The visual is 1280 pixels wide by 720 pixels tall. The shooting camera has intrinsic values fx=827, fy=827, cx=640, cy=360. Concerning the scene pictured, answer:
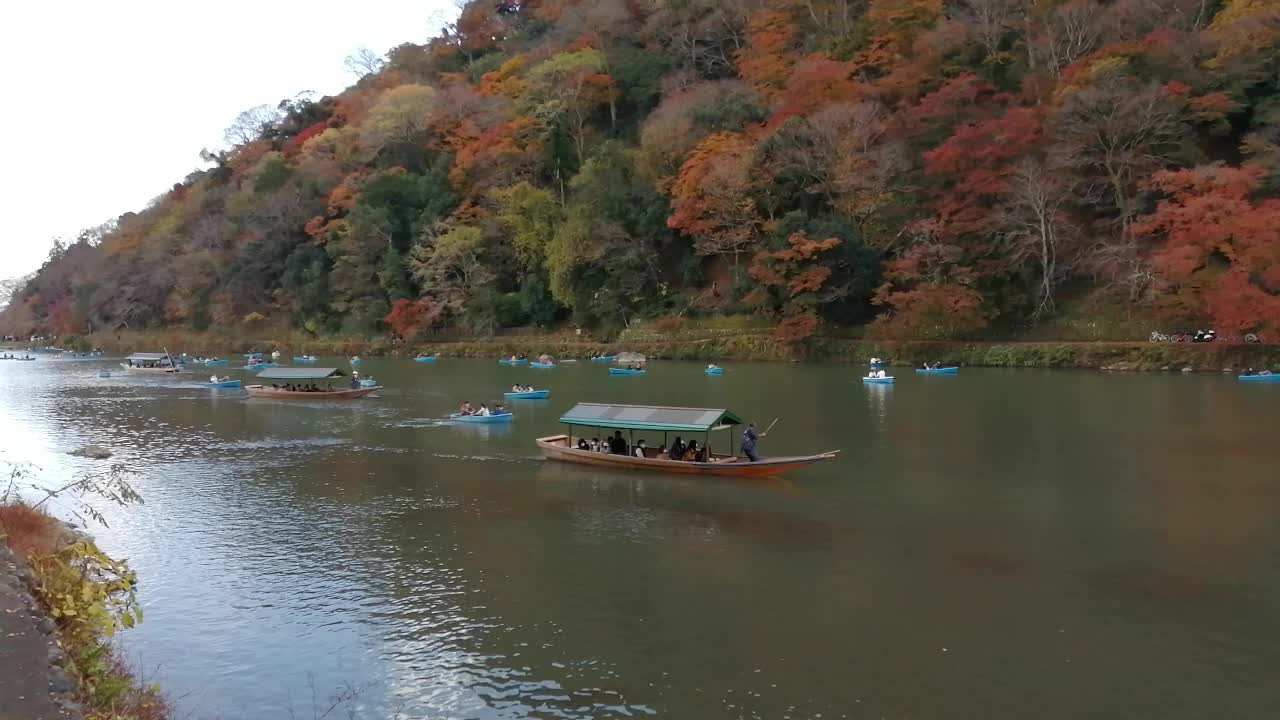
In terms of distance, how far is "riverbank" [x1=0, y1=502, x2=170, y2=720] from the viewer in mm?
7609

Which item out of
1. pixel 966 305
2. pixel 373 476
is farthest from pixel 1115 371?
pixel 373 476

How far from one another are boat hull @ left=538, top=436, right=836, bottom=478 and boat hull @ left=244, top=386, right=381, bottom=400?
76.1ft

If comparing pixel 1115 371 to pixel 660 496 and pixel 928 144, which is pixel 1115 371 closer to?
pixel 928 144

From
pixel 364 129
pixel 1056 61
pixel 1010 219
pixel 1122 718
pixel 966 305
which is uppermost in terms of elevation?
pixel 364 129

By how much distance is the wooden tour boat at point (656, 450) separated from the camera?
22609 millimetres

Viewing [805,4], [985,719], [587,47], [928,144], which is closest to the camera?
[985,719]

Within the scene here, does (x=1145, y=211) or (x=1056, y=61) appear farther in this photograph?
(x=1056, y=61)

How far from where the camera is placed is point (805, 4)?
78.1 m

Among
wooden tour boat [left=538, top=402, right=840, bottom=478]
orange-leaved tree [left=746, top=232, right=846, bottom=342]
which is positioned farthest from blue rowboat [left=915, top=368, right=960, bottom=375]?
wooden tour boat [left=538, top=402, right=840, bottom=478]

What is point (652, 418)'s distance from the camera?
24.6m

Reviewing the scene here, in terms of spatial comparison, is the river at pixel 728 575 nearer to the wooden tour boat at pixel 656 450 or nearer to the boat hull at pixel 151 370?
the wooden tour boat at pixel 656 450

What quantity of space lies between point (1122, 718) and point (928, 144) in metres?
54.8

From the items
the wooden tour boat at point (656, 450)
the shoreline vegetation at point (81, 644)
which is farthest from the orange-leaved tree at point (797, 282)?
the shoreline vegetation at point (81, 644)

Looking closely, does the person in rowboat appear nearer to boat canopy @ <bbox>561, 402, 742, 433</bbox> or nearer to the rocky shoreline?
boat canopy @ <bbox>561, 402, 742, 433</bbox>
